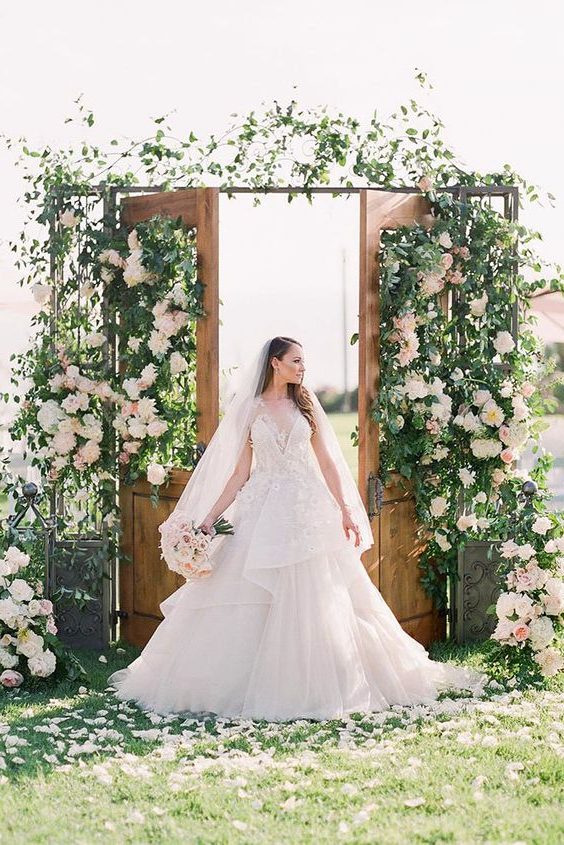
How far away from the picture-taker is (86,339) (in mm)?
6562

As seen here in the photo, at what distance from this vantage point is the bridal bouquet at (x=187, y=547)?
5.31 metres

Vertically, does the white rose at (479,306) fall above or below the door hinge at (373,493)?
above

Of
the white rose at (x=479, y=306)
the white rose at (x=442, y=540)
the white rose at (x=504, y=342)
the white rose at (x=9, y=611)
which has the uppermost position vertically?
the white rose at (x=479, y=306)

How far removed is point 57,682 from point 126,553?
1.06m

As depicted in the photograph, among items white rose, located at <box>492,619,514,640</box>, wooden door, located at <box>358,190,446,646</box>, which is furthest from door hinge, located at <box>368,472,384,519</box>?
white rose, located at <box>492,619,514,640</box>

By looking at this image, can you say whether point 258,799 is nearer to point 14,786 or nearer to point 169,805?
point 169,805

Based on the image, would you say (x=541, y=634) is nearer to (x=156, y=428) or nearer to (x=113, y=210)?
(x=156, y=428)

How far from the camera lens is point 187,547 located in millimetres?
5305

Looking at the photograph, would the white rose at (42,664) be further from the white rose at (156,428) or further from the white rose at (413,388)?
the white rose at (413,388)

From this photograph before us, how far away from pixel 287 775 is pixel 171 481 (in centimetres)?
244

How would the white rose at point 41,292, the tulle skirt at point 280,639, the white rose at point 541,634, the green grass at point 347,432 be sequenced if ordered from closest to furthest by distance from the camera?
the tulle skirt at point 280,639 → the white rose at point 541,634 → the white rose at point 41,292 → the green grass at point 347,432

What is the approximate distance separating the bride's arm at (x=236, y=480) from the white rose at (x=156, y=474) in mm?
816

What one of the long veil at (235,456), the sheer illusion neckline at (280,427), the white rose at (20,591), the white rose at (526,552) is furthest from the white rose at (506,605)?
the white rose at (20,591)

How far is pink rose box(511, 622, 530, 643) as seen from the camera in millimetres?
5668
